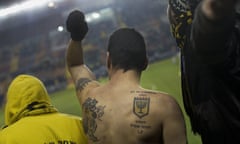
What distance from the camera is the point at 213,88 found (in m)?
1.08

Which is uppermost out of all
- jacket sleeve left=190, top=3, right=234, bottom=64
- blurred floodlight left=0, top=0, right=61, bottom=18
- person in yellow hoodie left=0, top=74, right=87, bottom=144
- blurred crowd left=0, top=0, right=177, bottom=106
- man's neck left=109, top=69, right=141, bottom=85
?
blurred floodlight left=0, top=0, right=61, bottom=18

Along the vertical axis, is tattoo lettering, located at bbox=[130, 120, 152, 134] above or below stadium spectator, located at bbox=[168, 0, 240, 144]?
below

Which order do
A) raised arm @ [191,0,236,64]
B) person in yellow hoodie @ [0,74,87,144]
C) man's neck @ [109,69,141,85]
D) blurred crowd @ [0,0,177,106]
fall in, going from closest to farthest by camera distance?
raised arm @ [191,0,236,64]
man's neck @ [109,69,141,85]
person in yellow hoodie @ [0,74,87,144]
blurred crowd @ [0,0,177,106]

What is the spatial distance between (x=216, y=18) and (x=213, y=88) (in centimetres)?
24

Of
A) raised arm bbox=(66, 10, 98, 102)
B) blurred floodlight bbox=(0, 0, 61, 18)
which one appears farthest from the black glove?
blurred floodlight bbox=(0, 0, 61, 18)

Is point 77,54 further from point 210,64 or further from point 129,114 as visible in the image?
point 210,64

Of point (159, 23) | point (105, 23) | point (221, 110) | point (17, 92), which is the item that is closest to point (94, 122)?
point (17, 92)

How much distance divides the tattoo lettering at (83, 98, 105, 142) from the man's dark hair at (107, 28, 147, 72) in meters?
0.21

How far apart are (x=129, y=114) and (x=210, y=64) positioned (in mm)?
770

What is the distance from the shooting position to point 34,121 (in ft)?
6.61

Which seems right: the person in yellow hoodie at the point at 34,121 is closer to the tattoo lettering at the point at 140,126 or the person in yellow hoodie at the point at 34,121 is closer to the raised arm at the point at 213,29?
the tattoo lettering at the point at 140,126

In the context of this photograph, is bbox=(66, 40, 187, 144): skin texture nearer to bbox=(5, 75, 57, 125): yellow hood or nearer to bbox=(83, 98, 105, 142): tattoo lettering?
bbox=(83, 98, 105, 142): tattoo lettering

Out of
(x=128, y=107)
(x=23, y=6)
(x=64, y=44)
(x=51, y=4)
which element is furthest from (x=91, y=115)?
(x=51, y=4)

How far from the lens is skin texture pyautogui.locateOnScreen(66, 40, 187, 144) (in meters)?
1.66
